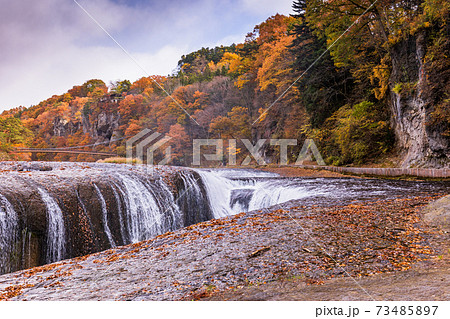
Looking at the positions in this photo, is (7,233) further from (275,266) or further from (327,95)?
(327,95)

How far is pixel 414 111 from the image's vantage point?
9961 millimetres

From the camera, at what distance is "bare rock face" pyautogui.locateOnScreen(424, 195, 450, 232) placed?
356cm

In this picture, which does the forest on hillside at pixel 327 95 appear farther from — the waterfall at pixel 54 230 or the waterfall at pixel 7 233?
the waterfall at pixel 7 233

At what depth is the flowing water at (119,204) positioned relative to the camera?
477cm

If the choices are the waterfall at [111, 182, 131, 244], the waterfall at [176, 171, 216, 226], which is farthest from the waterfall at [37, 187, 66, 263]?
the waterfall at [176, 171, 216, 226]

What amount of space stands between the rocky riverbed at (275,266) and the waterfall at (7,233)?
783 mm

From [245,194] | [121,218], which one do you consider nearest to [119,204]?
[121,218]

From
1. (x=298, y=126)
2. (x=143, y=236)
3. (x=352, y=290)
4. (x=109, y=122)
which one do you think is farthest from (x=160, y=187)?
(x=109, y=122)

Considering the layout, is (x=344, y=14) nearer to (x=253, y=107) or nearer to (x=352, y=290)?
(x=352, y=290)

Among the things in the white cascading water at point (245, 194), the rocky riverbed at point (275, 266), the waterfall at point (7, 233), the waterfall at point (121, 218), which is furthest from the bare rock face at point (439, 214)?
the waterfall at point (7, 233)

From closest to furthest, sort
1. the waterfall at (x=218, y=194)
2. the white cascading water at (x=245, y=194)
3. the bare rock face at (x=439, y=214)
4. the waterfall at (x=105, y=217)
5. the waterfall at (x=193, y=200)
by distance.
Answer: the bare rock face at (x=439, y=214) → the waterfall at (x=105, y=217) → the waterfall at (x=193, y=200) → the white cascading water at (x=245, y=194) → the waterfall at (x=218, y=194)

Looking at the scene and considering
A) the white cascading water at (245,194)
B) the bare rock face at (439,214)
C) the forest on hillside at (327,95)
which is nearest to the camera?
the bare rock face at (439,214)

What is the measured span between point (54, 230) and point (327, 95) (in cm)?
1513

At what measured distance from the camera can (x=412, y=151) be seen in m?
9.92
